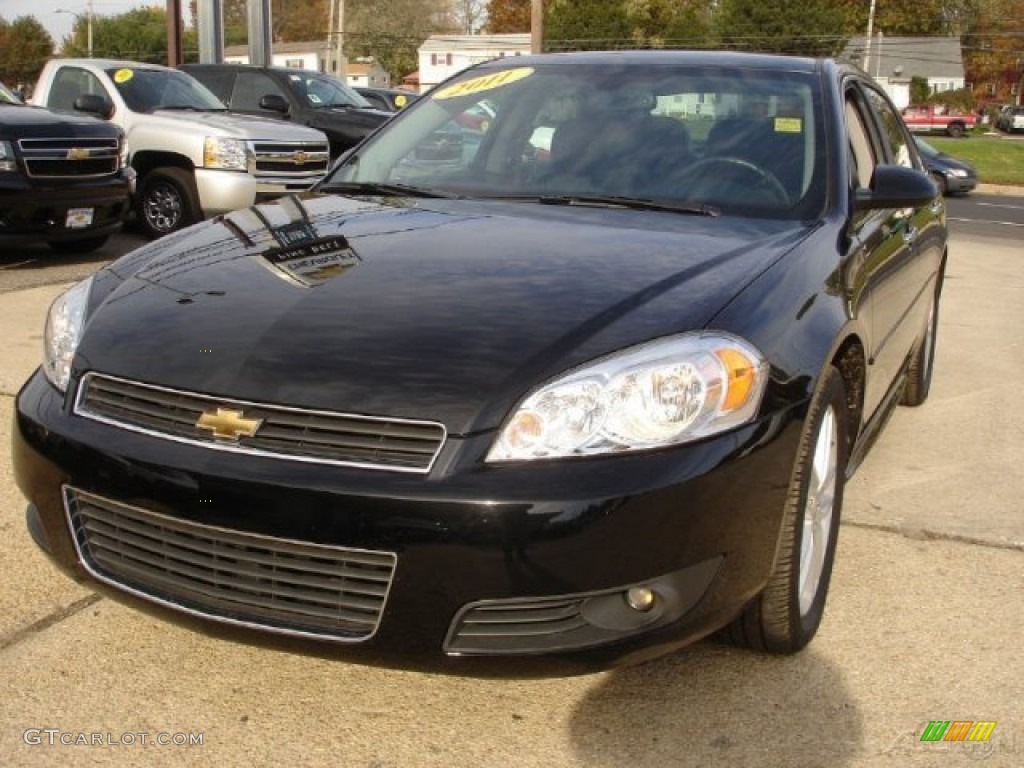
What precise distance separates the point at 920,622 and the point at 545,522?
148cm

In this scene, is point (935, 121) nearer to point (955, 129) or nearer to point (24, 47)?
point (955, 129)

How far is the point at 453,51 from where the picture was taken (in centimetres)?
8738

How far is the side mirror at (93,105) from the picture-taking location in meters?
10.4

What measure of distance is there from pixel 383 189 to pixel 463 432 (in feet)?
5.85

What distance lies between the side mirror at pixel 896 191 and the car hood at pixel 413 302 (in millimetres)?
399

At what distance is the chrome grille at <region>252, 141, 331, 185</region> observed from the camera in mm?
10828

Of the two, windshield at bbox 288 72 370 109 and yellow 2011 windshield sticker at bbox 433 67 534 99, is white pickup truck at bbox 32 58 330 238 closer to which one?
windshield at bbox 288 72 370 109

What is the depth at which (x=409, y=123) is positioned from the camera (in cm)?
434

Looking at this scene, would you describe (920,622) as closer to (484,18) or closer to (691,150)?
(691,150)

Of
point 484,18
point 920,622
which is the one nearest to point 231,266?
point 920,622

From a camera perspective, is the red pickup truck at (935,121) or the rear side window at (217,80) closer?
the rear side window at (217,80)

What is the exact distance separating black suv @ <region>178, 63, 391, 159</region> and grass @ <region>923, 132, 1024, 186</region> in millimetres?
18875

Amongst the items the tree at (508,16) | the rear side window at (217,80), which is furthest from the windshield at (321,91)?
the tree at (508,16)

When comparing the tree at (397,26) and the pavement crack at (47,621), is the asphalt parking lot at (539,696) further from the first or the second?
the tree at (397,26)
